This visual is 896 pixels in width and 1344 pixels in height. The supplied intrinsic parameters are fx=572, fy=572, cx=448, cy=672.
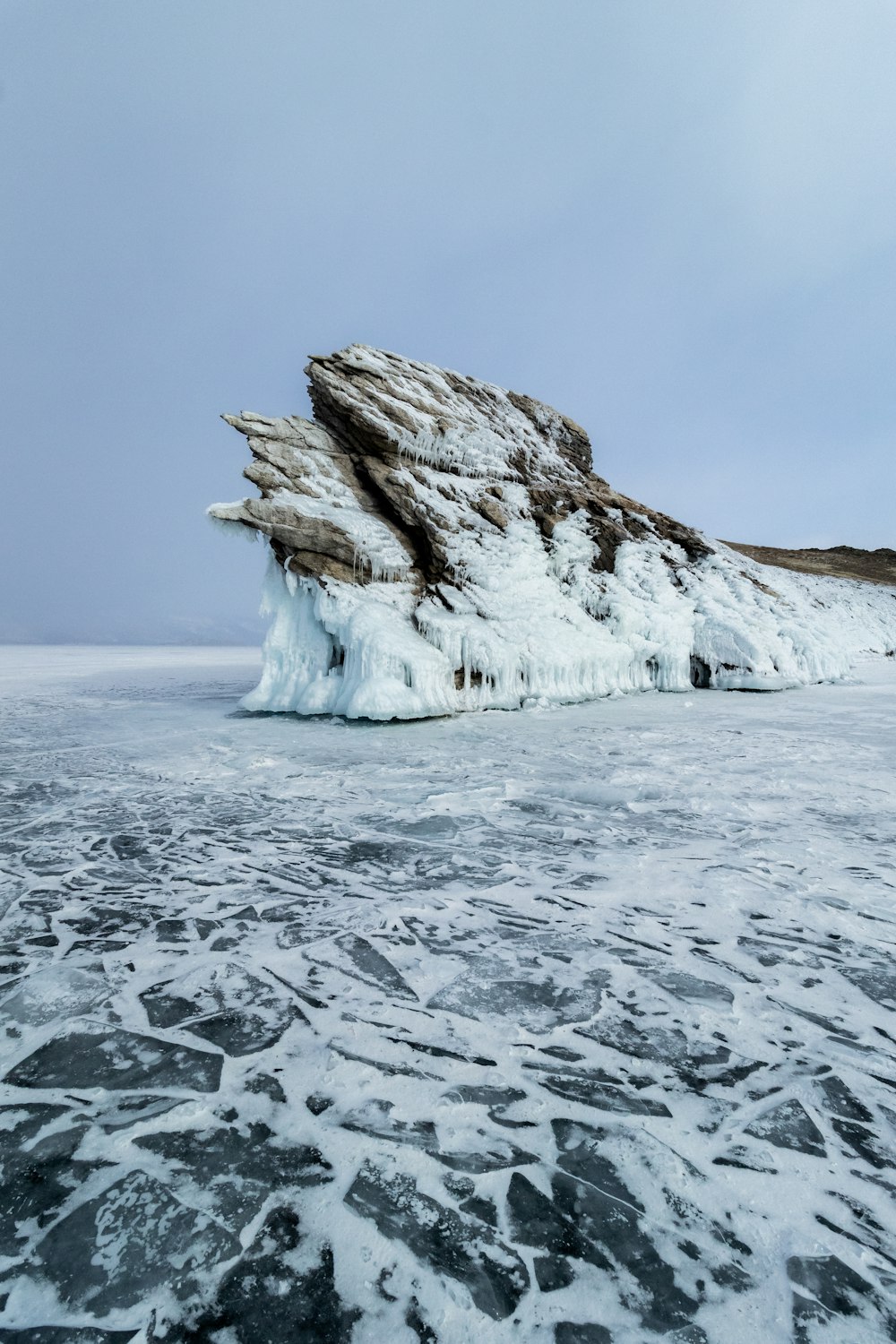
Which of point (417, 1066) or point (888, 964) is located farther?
point (888, 964)

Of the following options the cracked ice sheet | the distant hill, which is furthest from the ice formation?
the distant hill

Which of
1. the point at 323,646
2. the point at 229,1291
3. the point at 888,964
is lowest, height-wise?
the point at 229,1291

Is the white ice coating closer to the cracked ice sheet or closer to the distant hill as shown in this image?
the cracked ice sheet

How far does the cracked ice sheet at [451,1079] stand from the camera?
1289mm

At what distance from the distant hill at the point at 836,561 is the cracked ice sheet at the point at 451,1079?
31.7m

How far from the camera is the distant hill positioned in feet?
100

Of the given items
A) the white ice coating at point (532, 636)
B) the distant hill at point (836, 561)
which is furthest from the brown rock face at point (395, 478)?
the distant hill at point (836, 561)

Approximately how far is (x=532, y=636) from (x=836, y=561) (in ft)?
104

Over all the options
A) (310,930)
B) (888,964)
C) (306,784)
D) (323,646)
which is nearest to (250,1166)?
(310,930)

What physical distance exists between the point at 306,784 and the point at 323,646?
5.79m

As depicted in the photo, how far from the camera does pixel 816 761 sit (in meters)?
6.05

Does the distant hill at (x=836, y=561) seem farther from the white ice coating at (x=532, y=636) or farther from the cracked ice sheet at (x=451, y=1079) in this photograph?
the cracked ice sheet at (x=451, y=1079)

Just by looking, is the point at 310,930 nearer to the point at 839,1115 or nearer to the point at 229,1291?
the point at 229,1291

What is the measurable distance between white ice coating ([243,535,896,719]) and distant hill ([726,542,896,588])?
18295 millimetres
